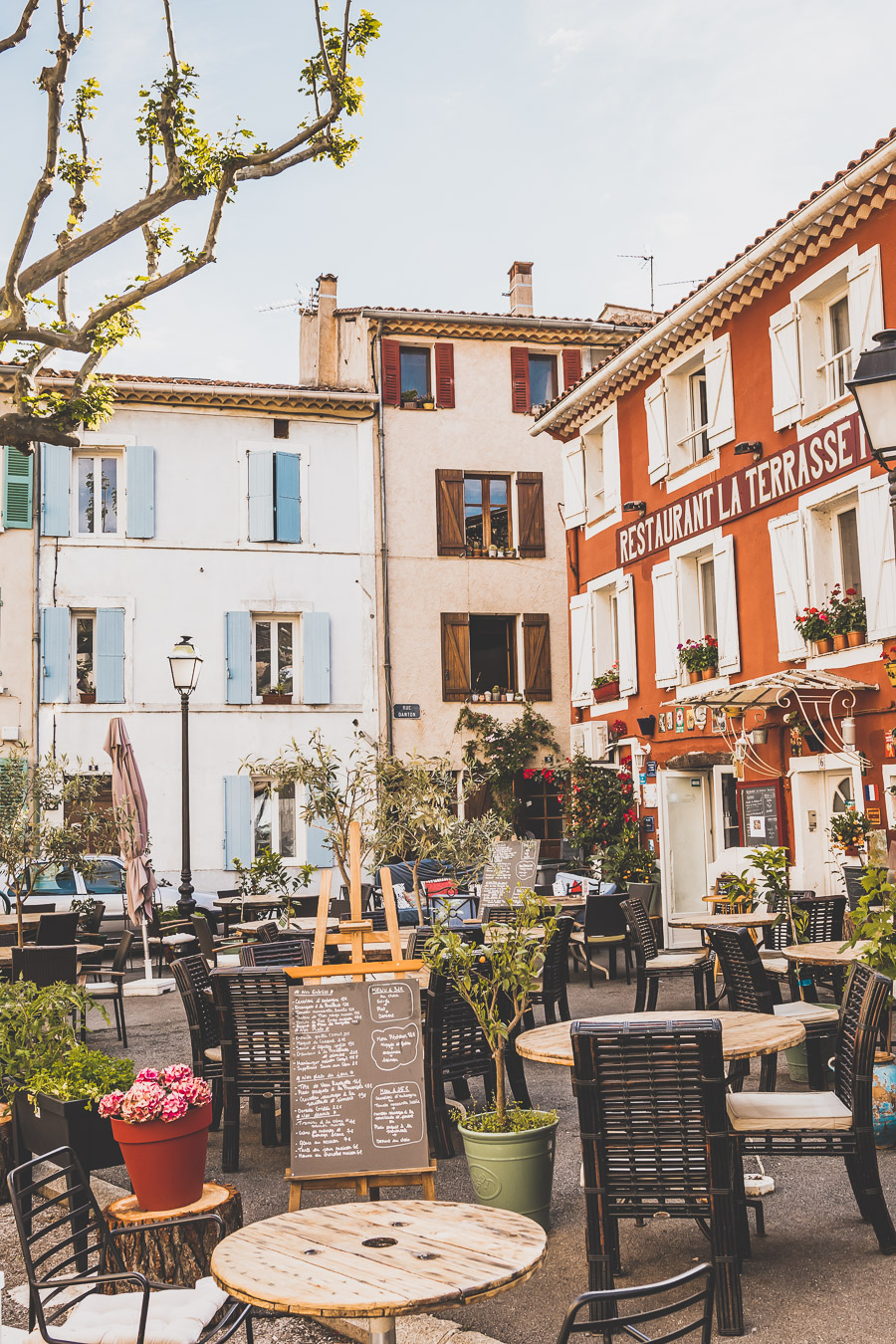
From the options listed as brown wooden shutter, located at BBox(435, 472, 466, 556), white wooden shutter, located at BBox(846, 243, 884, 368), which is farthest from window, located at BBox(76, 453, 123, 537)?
white wooden shutter, located at BBox(846, 243, 884, 368)

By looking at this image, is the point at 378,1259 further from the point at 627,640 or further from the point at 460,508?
the point at 460,508

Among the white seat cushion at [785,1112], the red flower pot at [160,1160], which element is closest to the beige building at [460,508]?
the white seat cushion at [785,1112]

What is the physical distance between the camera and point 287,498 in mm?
20062

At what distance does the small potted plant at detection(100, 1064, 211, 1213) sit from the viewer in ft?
13.2

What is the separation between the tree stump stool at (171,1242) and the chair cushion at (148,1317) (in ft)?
1.94

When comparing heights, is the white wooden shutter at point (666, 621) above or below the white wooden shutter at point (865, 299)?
below

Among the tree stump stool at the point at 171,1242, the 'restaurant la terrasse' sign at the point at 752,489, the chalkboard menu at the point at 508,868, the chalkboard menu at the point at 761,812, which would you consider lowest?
the tree stump stool at the point at 171,1242

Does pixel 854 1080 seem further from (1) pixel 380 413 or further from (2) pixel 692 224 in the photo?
(1) pixel 380 413

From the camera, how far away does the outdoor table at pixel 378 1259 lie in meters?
2.55

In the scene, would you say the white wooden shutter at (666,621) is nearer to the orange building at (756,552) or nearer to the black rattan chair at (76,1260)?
the orange building at (756,552)

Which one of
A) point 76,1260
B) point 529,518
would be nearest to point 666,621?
point 529,518

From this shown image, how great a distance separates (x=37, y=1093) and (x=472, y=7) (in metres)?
6.69

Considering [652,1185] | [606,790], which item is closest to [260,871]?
[606,790]

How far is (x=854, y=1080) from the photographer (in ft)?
13.8
